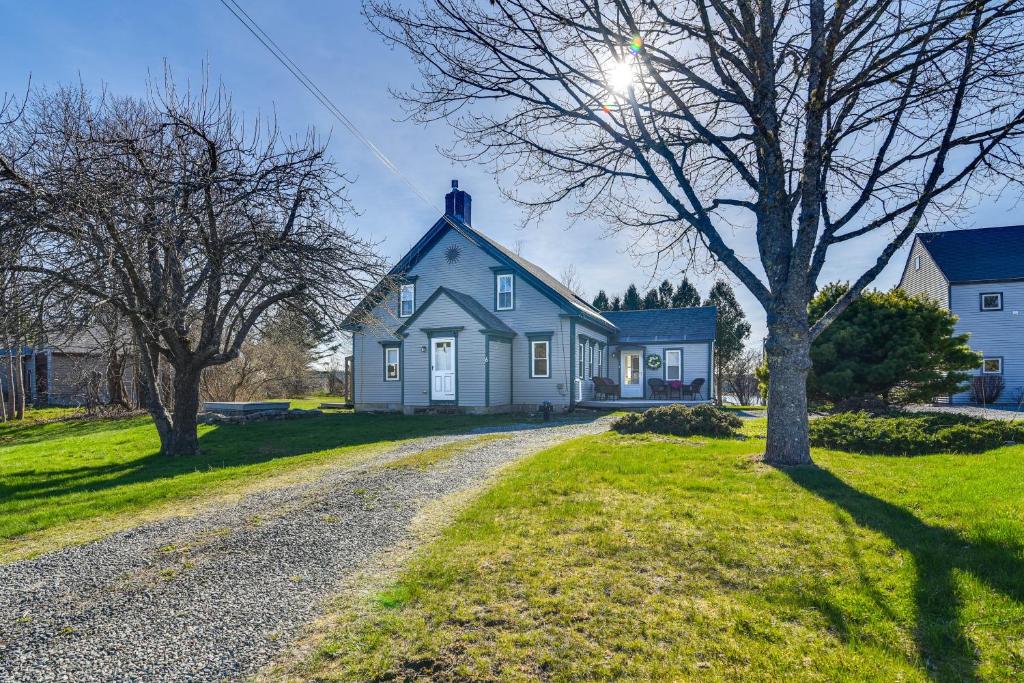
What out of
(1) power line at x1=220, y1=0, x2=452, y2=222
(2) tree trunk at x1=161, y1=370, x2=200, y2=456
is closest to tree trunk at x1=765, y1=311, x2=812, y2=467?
(1) power line at x1=220, y1=0, x2=452, y2=222

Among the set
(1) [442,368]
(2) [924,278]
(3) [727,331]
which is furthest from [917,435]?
(3) [727,331]

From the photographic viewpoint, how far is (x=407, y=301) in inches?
848

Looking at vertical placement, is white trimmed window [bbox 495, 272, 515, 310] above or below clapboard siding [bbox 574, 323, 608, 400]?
above

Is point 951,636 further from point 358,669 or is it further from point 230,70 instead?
point 230,70

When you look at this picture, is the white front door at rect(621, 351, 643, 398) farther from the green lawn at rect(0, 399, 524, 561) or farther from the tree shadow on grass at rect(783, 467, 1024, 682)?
the tree shadow on grass at rect(783, 467, 1024, 682)

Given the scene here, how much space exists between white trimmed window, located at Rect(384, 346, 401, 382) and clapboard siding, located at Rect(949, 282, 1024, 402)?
2413 centimetres

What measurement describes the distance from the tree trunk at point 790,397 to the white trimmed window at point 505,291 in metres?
13.2

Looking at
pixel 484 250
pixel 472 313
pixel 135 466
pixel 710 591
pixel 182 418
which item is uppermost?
pixel 484 250

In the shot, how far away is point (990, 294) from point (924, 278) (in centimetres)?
409

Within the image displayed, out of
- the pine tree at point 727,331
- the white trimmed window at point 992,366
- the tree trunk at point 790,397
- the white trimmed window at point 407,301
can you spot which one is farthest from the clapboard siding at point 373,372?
the white trimmed window at point 992,366

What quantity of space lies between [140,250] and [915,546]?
1112 centimetres

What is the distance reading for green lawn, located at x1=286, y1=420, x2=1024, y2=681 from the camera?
2.82 m

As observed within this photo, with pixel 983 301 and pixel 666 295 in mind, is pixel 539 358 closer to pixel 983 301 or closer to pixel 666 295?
pixel 983 301

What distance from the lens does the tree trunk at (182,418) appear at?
Result: 34.6ft
